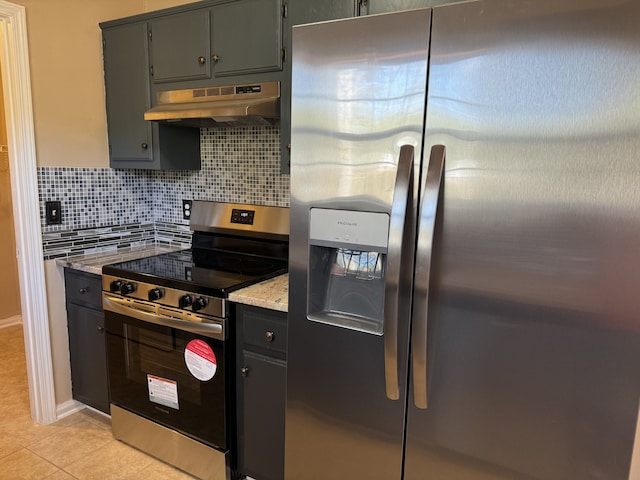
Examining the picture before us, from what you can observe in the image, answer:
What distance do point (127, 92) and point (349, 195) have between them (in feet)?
5.79

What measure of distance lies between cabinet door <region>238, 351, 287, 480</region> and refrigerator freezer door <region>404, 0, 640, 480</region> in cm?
74

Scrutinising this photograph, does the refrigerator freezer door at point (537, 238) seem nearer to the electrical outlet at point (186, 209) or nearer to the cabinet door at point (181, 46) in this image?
the cabinet door at point (181, 46)

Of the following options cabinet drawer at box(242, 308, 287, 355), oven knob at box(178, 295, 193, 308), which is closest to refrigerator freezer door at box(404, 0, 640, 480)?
cabinet drawer at box(242, 308, 287, 355)

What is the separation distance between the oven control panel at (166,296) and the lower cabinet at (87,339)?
23 cm

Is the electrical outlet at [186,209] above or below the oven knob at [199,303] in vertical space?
above

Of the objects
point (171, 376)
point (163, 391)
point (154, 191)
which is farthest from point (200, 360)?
point (154, 191)

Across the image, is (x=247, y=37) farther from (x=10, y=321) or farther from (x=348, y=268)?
(x=10, y=321)

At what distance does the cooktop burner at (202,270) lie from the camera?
1927mm

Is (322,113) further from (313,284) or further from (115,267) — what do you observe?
(115,267)

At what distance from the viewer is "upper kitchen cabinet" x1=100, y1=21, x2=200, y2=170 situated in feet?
7.93

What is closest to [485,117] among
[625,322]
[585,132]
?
[585,132]

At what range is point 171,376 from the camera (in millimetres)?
2074

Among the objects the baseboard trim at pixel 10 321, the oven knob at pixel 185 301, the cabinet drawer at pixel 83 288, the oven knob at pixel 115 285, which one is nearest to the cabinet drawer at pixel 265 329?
the oven knob at pixel 185 301

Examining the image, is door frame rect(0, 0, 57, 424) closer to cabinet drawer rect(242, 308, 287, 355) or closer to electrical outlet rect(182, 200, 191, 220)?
electrical outlet rect(182, 200, 191, 220)
